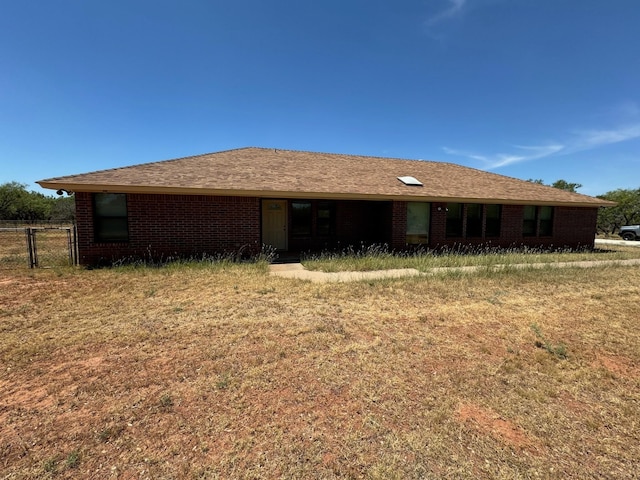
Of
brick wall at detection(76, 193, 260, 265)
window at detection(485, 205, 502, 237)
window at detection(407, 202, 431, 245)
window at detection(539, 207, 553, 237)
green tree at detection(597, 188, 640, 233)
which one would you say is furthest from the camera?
green tree at detection(597, 188, 640, 233)

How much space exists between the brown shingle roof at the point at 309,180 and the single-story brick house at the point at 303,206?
5 cm

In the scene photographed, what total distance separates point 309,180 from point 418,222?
466 cm

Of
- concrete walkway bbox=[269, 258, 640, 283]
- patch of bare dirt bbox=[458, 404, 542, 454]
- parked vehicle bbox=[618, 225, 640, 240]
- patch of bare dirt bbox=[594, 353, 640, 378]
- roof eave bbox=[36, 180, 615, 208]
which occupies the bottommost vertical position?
patch of bare dirt bbox=[458, 404, 542, 454]

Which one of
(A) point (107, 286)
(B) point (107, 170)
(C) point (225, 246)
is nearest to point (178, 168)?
(B) point (107, 170)

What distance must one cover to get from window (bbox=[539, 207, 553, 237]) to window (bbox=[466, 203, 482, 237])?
3.48 metres

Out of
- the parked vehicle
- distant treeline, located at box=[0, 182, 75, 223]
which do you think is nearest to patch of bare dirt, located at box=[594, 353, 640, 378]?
the parked vehicle

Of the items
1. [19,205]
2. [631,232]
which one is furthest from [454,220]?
[19,205]

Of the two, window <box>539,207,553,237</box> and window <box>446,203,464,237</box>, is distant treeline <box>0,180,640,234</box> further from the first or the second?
window <box>446,203,464,237</box>

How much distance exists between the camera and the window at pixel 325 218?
13.0 metres

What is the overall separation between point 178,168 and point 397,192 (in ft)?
26.1

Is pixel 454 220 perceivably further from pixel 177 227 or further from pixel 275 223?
pixel 177 227

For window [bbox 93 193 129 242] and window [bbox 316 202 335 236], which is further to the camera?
window [bbox 316 202 335 236]

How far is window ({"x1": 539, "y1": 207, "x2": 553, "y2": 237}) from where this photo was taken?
14.9 m

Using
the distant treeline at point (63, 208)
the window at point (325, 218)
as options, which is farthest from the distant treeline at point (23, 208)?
the window at point (325, 218)
